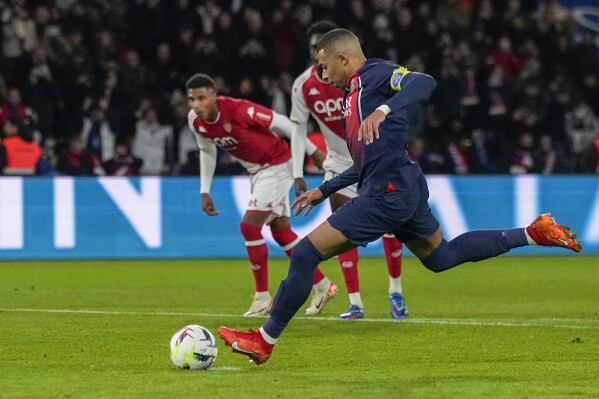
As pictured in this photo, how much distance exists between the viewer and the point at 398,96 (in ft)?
24.6

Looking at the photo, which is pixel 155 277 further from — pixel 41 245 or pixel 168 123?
pixel 168 123

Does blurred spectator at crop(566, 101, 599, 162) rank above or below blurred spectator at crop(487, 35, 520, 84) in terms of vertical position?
below

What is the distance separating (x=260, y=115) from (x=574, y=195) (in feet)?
25.8

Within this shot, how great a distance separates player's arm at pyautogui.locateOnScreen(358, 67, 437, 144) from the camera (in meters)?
7.14

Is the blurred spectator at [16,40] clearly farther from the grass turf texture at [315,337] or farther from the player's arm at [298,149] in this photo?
the player's arm at [298,149]

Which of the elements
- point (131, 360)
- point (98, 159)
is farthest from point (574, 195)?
point (131, 360)

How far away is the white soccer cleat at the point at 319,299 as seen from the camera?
11.3m

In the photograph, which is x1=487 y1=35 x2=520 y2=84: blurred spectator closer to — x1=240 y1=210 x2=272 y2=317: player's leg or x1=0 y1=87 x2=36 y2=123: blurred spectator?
x1=0 y1=87 x2=36 y2=123: blurred spectator

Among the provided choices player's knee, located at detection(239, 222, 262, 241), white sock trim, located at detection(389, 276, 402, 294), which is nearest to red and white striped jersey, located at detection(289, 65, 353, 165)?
player's knee, located at detection(239, 222, 262, 241)

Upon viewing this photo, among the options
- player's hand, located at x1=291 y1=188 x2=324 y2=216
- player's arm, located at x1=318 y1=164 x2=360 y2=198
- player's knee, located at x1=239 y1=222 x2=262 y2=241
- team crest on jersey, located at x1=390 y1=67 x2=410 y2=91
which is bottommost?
player's knee, located at x1=239 y1=222 x2=262 y2=241

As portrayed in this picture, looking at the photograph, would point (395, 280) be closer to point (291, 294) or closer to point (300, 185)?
point (300, 185)

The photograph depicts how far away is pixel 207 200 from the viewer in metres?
11.6

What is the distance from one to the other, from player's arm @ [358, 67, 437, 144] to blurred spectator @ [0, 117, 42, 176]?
34.7 ft

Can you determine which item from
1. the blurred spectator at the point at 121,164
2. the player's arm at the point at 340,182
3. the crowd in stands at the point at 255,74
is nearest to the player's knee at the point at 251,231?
the player's arm at the point at 340,182
